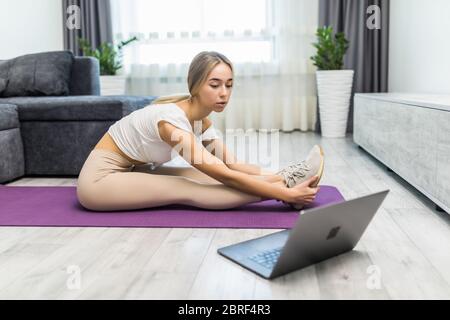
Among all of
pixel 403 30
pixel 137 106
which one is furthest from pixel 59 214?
pixel 403 30

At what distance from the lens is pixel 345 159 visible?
3.22 metres

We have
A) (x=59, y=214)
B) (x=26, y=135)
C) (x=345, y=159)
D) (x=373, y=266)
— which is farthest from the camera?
(x=345, y=159)

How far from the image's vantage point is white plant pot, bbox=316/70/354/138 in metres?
4.34

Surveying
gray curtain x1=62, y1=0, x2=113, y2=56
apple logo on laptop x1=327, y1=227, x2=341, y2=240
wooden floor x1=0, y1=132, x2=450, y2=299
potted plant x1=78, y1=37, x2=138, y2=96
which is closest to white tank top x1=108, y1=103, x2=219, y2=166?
wooden floor x1=0, y1=132, x2=450, y2=299

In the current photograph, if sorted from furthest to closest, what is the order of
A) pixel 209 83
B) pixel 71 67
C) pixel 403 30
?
pixel 403 30 → pixel 71 67 → pixel 209 83

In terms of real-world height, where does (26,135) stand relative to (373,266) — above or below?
above

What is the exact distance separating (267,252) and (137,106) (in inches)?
66.4

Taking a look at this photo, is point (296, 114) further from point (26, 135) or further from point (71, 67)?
point (26, 135)

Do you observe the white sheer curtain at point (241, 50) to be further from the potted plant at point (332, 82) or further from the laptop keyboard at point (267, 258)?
the laptop keyboard at point (267, 258)

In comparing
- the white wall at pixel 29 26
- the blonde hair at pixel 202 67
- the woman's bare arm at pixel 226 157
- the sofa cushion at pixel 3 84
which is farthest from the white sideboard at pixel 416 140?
the white wall at pixel 29 26

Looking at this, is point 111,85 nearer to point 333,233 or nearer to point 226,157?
point 226,157

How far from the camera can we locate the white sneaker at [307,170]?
1.77m

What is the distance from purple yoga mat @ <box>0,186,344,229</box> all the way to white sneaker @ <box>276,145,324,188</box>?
12 cm

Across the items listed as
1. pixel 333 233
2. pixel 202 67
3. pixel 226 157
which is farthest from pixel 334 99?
pixel 333 233
